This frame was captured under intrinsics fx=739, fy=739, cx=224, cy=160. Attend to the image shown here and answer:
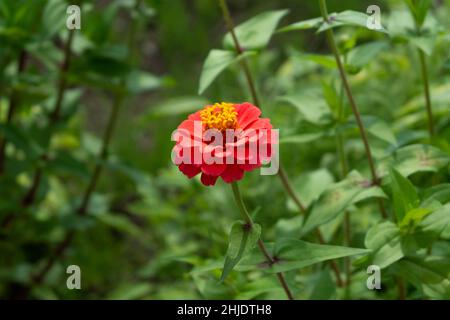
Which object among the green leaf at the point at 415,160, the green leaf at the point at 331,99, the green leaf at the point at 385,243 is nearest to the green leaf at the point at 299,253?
the green leaf at the point at 385,243

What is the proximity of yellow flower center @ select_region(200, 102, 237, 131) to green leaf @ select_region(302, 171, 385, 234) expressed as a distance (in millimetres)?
296

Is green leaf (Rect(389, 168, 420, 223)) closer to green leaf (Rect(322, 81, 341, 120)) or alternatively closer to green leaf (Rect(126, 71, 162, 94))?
green leaf (Rect(322, 81, 341, 120))

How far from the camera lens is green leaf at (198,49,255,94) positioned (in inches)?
50.0

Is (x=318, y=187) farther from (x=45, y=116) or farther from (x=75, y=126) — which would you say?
(x=75, y=126)

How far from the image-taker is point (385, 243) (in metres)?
1.17

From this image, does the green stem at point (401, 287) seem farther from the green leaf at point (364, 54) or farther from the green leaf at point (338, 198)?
the green leaf at point (364, 54)

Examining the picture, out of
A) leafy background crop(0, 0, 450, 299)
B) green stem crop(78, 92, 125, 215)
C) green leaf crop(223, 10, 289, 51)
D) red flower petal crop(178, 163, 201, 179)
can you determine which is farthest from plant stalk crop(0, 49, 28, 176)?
red flower petal crop(178, 163, 201, 179)

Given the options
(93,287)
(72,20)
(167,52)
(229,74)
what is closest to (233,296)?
(72,20)

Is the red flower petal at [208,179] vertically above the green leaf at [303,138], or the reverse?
the green leaf at [303,138]

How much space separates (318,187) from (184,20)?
1.63 m

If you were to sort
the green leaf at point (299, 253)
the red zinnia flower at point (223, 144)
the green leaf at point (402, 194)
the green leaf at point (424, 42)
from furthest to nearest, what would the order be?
the green leaf at point (424, 42) → the green leaf at point (402, 194) → the green leaf at point (299, 253) → the red zinnia flower at point (223, 144)

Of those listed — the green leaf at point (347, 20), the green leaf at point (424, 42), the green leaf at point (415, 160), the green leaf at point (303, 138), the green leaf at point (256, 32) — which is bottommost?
the green leaf at point (415, 160)

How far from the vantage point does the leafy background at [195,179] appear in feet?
4.05

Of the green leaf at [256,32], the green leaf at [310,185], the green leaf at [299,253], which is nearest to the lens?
the green leaf at [299,253]
